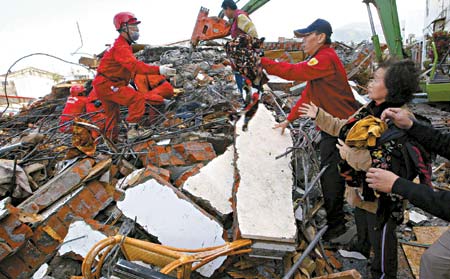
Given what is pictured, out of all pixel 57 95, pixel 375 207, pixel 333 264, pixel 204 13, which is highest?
pixel 204 13

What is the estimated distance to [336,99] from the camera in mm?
2572

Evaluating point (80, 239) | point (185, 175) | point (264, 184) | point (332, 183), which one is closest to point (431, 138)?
point (332, 183)

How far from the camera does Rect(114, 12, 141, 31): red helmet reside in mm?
4168

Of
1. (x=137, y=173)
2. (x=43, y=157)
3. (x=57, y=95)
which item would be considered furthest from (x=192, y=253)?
(x=57, y=95)

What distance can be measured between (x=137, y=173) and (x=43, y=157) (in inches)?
58.6

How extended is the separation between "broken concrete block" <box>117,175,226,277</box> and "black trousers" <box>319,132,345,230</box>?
1.01 meters

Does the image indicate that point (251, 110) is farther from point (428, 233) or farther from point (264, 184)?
point (428, 233)

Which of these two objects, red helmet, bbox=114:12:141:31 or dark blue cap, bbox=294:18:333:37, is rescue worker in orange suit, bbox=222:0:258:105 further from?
dark blue cap, bbox=294:18:333:37

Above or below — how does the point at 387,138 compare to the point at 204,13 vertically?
below

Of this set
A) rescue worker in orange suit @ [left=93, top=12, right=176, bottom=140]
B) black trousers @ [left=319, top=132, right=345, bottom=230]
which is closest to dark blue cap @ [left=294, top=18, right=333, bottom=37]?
black trousers @ [left=319, top=132, right=345, bottom=230]

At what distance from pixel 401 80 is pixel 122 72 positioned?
12.2ft

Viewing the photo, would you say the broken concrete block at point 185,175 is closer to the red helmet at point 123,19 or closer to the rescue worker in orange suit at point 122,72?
the rescue worker in orange suit at point 122,72

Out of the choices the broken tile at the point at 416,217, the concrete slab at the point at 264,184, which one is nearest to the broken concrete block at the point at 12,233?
the concrete slab at the point at 264,184

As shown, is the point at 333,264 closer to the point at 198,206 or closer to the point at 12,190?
the point at 198,206
